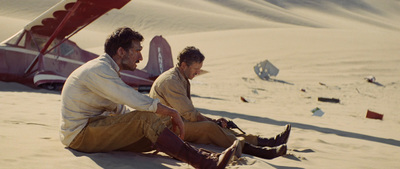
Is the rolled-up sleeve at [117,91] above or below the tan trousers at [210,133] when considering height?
above

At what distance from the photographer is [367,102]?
14.5 metres

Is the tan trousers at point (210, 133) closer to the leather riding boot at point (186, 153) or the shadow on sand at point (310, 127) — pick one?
the leather riding boot at point (186, 153)

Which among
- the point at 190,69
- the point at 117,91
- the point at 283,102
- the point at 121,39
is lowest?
the point at 283,102

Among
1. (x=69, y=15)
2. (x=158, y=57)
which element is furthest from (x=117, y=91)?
(x=158, y=57)

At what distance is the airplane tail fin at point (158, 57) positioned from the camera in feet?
43.4

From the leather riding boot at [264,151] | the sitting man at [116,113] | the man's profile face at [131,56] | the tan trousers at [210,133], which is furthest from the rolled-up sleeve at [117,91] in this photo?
the leather riding boot at [264,151]

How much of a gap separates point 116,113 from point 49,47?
7580 millimetres

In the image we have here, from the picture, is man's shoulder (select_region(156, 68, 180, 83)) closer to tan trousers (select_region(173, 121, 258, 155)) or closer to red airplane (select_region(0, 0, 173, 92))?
tan trousers (select_region(173, 121, 258, 155))

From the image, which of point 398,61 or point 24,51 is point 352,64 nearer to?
point 398,61

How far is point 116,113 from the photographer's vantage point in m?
4.68

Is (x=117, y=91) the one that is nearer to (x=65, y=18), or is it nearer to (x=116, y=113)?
(x=116, y=113)

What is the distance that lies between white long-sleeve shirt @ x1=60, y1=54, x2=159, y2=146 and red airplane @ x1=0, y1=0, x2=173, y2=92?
21.2 feet

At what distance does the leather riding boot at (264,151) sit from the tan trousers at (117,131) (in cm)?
130

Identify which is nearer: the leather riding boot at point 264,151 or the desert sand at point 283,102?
the desert sand at point 283,102
